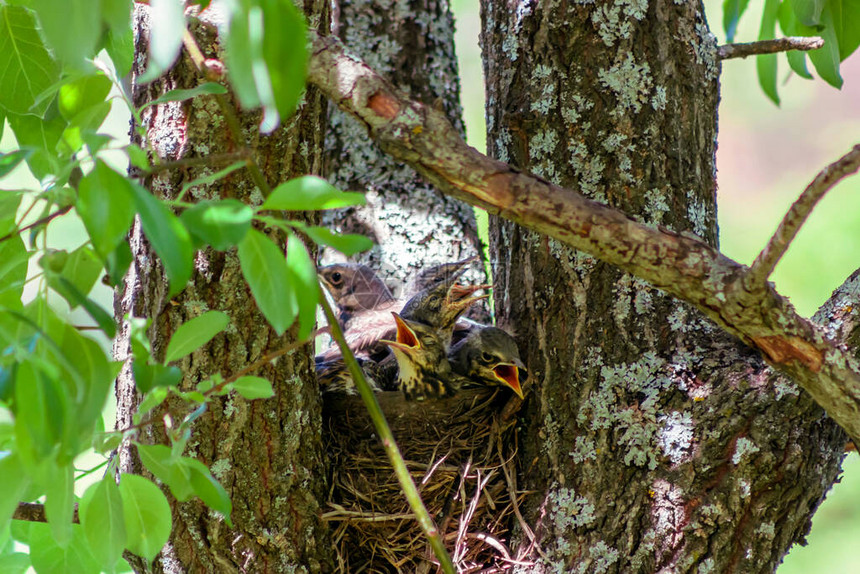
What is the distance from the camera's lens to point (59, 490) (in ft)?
3.52

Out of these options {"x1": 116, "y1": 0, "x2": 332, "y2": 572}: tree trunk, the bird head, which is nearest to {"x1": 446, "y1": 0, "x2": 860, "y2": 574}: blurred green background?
the bird head

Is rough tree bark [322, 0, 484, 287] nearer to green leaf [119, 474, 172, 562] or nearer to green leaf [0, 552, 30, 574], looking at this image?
green leaf [0, 552, 30, 574]

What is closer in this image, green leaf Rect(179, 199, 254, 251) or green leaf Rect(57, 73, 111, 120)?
green leaf Rect(179, 199, 254, 251)

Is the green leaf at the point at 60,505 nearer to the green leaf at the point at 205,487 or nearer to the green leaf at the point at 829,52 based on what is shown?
the green leaf at the point at 205,487

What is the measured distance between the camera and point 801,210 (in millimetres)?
1427

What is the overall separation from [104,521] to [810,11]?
6.79 ft

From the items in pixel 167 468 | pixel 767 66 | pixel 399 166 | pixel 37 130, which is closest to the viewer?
pixel 167 468

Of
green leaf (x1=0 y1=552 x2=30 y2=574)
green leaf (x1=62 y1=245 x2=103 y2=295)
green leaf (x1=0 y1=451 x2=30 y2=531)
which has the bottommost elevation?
green leaf (x1=0 y1=552 x2=30 y2=574)

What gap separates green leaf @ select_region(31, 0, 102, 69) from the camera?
0.75 m

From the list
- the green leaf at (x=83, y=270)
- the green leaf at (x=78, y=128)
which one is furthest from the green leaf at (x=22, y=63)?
the green leaf at (x=83, y=270)

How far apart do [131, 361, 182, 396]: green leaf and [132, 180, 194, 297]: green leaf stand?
21 centimetres

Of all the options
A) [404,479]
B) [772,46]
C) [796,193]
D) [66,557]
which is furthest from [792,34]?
[796,193]

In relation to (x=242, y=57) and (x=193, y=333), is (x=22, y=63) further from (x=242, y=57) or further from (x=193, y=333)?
(x=242, y=57)

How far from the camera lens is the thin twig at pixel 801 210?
1392 millimetres
